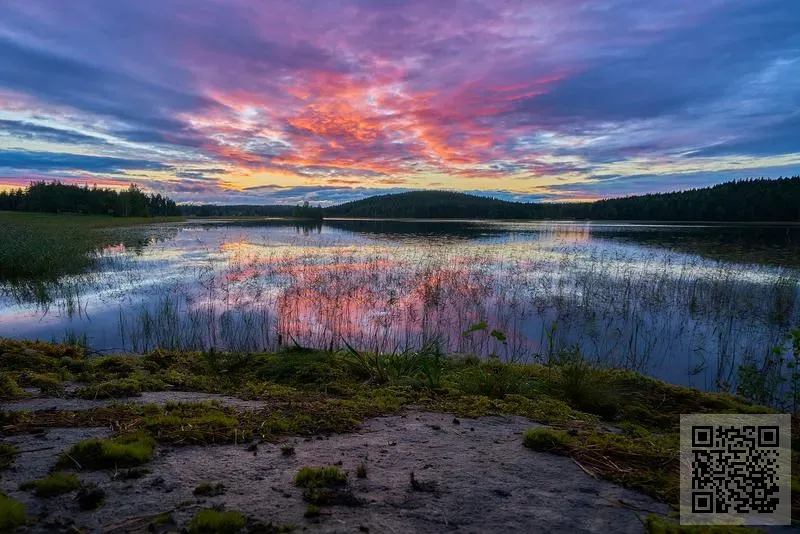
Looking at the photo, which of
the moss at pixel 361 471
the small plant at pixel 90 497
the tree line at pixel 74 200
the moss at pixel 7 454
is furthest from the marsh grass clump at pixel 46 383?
the tree line at pixel 74 200

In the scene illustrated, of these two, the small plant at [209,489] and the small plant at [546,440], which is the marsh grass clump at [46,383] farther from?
the small plant at [546,440]

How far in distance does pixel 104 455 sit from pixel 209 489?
41.3 inches

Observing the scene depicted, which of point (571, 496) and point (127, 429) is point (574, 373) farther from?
point (127, 429)

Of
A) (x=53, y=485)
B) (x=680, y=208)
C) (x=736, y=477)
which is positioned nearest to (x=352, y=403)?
(x=53, y=485)

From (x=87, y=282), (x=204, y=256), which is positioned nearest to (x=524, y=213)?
(x=204, y=256)

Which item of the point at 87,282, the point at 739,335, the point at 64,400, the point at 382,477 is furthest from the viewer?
the point at 87,282

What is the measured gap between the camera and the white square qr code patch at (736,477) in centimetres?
291

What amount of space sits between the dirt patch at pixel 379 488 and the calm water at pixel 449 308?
3.79m

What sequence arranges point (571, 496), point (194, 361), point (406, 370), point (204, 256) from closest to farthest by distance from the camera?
point (571, 496) < point (406, 370) < point (194, 361) < point (204, 256)

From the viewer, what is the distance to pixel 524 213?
476ft

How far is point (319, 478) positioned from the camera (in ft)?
10.8

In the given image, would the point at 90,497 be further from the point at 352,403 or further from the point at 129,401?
the point at 352,403

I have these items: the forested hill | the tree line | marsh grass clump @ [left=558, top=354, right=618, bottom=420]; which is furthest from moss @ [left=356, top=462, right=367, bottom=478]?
the tree line

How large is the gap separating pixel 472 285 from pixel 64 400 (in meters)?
15.4
